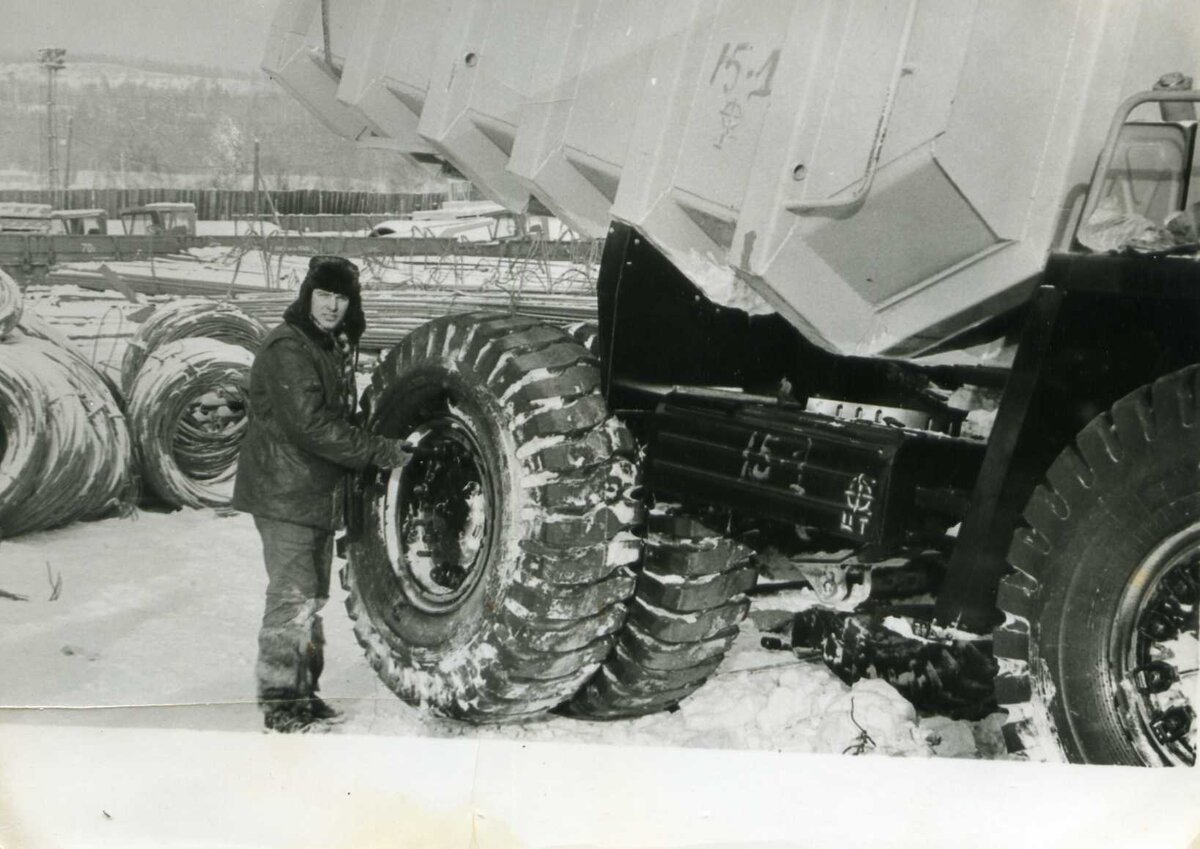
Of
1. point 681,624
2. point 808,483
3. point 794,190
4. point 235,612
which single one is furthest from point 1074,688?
point 235,612

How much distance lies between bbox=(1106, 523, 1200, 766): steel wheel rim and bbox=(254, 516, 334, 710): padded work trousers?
7.76 ft

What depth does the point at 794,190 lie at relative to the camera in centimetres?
262

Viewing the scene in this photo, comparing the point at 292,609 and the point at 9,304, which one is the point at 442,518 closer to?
the point at 292,609

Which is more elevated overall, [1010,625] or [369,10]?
[369,10]

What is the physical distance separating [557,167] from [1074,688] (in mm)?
2003

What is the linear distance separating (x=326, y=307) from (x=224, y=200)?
1.50 feet

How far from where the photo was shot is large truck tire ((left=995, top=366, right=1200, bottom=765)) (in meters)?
2.55

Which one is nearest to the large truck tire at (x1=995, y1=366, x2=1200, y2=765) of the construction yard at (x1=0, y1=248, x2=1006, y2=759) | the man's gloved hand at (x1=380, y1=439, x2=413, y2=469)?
the construction yard at (x1=0, y1=248, x2=1006, y2=759)

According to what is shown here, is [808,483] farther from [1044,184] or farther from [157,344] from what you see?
[157,344]

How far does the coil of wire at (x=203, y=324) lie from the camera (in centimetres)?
354

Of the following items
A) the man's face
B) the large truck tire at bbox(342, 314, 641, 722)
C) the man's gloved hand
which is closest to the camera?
the large truck tire at bbox(342, 314, 641, 722)

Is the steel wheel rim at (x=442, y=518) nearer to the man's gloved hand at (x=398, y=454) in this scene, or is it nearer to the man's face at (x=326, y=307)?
the man's gloved hand at (x=398, y=454)

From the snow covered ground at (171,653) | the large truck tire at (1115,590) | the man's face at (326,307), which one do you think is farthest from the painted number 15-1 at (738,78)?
the snow covered ground at (171,653)

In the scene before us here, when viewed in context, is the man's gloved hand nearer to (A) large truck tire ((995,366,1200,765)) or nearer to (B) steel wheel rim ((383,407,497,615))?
(B) steel wheel rim ((383,407,497,615))
